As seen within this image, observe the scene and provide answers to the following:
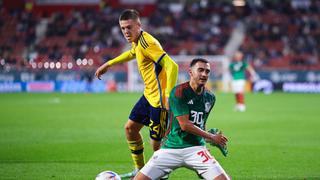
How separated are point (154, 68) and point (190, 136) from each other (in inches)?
70.6

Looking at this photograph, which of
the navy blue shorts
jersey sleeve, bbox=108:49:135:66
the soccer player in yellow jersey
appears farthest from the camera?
jersey sleeve, bbox=108:49:135:66

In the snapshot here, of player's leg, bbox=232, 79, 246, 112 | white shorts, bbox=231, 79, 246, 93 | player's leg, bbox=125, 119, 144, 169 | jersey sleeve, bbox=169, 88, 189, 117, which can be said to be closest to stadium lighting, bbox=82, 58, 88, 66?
white shorts, bbox=231, 79, 246, 93

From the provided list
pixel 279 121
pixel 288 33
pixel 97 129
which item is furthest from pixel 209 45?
pixel 97 129

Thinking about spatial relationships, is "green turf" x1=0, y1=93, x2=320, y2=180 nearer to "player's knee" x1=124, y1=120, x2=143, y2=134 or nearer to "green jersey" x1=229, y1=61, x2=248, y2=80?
"player's knee" x1=124, y1=120, x2=143, y2=134

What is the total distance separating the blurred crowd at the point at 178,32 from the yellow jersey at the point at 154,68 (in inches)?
1146

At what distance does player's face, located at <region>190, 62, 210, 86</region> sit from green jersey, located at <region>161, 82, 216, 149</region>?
0.15 meters

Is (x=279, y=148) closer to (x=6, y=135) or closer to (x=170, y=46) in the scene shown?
(x=6, y=135)

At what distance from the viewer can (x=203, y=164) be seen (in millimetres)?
6980

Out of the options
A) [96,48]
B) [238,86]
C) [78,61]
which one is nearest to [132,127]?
[238,86]

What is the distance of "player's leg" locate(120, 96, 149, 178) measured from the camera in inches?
351

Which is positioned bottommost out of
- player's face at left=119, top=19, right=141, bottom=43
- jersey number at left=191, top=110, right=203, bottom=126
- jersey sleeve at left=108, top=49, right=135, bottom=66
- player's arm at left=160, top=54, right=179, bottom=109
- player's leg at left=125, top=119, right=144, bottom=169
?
player's leg at left=125, top=119, right=144, bottom=169

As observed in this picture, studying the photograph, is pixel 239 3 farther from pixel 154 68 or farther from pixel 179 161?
pixel 179 161

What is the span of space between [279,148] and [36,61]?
95.5 feet

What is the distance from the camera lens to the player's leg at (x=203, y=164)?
6870 mm
